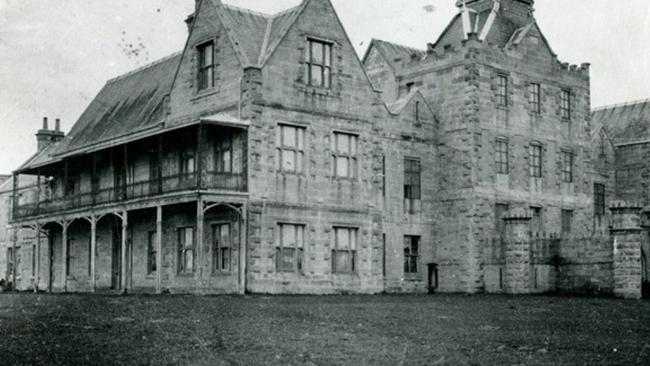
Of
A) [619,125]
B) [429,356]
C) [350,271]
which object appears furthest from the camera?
[619,125]

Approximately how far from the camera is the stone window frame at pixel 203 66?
3328 centimetres

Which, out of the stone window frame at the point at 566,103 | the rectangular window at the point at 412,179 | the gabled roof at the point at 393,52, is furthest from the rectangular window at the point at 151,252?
the stone window frame at the point at 566,103

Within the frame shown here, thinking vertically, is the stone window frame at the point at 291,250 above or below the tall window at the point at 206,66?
below

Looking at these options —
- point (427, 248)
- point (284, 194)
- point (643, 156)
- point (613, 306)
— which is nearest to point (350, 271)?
point (284, 194)

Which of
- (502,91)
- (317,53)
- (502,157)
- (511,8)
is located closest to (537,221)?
(502,157)

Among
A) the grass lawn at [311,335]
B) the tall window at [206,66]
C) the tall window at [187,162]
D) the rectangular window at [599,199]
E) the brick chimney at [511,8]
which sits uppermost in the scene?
the brick chimney at [511,8]

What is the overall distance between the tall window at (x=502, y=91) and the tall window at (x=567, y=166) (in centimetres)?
482

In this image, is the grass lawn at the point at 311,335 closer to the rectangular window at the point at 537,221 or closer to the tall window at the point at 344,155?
the tall window at the point at 344,155

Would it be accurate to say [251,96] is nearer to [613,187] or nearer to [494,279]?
[494,279]

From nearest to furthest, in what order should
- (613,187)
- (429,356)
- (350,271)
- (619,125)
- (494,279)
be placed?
(429,356)
(350,271)
(494,279)
(613,187)
(619,125)

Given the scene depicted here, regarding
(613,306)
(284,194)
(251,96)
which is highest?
(251,96)

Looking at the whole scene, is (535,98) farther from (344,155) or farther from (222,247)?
(222,247)

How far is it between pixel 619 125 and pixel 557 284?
69.2ft

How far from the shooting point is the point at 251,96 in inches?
1228
